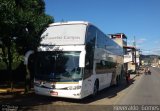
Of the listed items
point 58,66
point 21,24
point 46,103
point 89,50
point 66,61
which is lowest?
point 46,103

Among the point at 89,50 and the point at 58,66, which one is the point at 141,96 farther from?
the point at 58,66

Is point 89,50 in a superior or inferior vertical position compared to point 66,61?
superior

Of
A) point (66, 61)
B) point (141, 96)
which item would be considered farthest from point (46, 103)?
point (141, 96)

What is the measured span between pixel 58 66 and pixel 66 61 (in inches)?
17.5

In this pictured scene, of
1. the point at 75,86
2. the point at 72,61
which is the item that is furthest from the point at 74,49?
the point at 75,86

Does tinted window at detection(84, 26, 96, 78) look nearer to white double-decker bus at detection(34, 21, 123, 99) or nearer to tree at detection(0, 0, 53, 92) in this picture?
white double-decker bus at detection(34, 21, 123, 99)

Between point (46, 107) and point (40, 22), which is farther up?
point (40, 22)

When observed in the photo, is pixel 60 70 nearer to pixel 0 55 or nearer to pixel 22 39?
pixel 22 39

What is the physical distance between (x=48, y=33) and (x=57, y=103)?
363cm

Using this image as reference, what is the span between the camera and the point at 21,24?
1563cm

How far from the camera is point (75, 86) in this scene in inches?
592

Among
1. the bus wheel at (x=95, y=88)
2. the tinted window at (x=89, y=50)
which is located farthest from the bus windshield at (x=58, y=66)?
the bus wheel at (x=95, y=88)

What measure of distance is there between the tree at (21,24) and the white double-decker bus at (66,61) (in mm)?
982

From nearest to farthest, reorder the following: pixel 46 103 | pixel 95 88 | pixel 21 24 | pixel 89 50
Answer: pixel 46 103 → pixel 21 24 → pixel 89 50 → pixel 95 88
